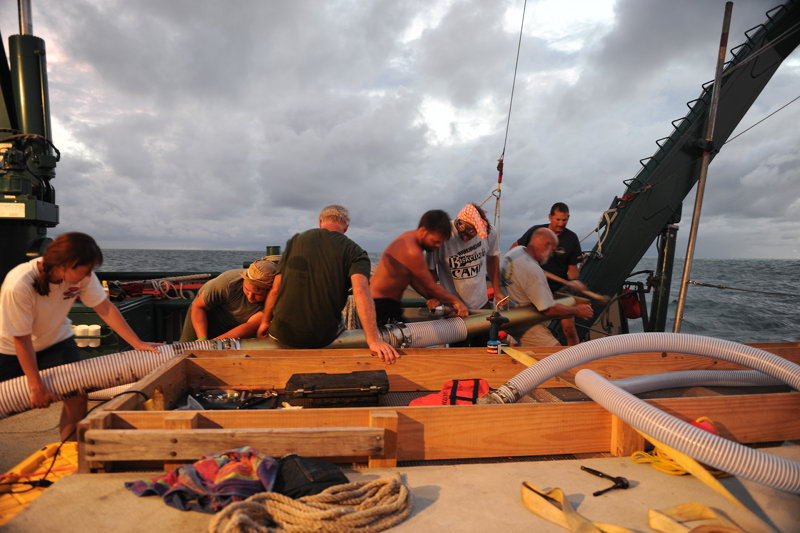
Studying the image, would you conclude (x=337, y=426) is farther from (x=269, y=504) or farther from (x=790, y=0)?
(x=790, y=0)

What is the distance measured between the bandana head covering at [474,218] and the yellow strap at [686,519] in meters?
3.32

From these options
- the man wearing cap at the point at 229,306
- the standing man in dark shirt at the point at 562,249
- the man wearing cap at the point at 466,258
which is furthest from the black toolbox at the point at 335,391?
the standing man in dark shirt at the point at 562,249

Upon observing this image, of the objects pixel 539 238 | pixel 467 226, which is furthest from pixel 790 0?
pixel 467 226

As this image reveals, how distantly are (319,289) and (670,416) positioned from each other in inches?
103

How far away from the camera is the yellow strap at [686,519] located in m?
1.64

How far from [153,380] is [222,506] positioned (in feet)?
4.34

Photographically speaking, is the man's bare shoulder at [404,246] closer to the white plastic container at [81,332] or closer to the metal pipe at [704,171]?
the metal pipe at [704,171]

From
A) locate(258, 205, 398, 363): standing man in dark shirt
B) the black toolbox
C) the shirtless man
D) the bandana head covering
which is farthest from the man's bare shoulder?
the black toolbox

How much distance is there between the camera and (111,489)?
77.6 inches

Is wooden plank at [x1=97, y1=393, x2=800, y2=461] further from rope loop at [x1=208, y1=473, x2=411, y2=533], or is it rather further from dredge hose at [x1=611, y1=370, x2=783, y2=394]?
dredge hose at [x1=611, y1=370, x2=783, y2=394]

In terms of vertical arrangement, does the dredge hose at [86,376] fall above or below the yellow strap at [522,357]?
above

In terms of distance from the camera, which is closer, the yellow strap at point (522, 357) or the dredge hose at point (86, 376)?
the dredge hose at point (86, 376)

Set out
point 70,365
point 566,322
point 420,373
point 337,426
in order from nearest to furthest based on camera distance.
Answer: point 337,426, point 70,365, point 420,373, point 566,322

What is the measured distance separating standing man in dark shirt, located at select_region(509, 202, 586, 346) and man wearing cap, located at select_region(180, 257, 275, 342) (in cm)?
355
